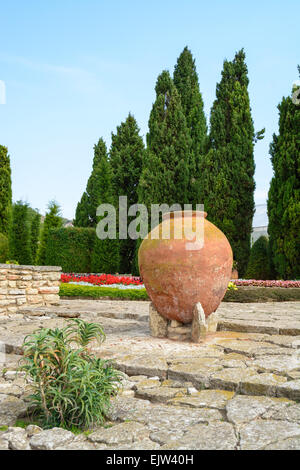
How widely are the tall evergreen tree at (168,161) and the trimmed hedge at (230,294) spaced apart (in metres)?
5.94

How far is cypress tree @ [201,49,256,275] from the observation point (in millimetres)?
14250

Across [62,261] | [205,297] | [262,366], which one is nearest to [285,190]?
[62,261]

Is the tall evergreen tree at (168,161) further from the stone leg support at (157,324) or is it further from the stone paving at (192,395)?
the stone paving at (192,395)

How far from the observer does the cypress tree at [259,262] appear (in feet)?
46.4

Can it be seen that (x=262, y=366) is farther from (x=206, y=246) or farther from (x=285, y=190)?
(x=285, y=190)

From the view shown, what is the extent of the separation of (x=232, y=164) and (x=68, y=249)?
22.8 ft

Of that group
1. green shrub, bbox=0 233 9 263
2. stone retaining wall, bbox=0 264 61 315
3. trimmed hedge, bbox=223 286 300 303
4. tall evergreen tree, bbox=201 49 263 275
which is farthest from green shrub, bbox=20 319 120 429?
green shrub, bbox=0 233 9 263

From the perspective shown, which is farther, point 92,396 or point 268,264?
point 268,264

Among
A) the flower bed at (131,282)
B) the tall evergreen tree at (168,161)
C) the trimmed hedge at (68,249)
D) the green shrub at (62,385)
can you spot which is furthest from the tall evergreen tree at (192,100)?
the green shrub at (62,385)

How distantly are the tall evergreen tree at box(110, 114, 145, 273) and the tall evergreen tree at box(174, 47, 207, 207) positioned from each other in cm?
229

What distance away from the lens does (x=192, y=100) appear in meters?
17.8

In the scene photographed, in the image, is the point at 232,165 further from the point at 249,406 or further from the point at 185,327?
the point at 249,406
